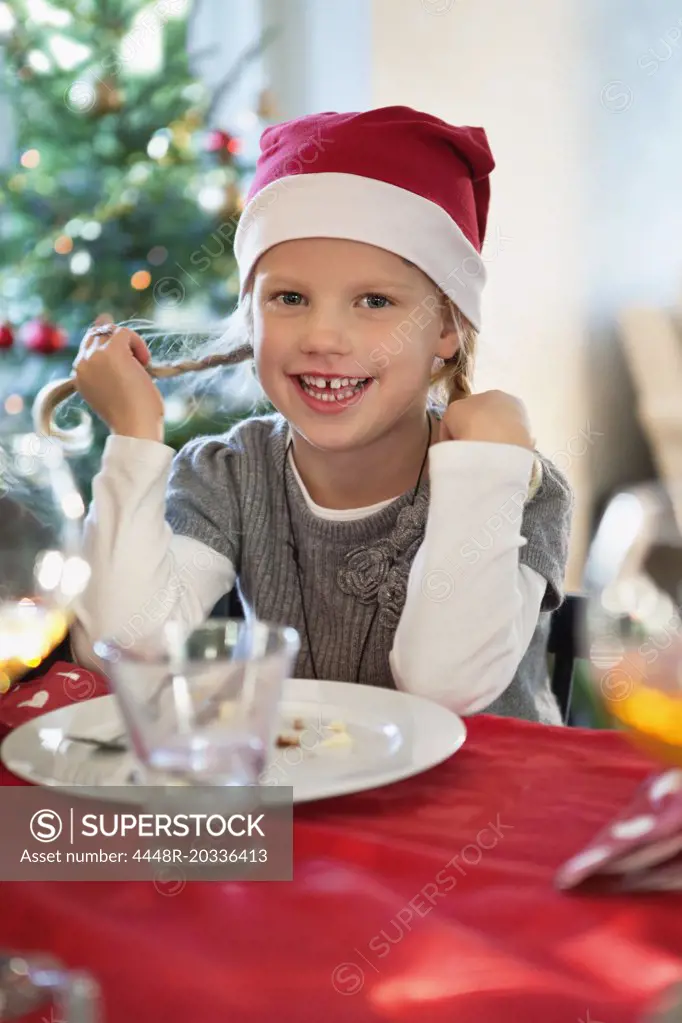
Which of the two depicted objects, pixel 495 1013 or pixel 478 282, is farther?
pixel 478 282

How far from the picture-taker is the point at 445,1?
301 cm

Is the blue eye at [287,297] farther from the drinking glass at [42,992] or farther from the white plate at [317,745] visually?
the drinking glass at [42,992]

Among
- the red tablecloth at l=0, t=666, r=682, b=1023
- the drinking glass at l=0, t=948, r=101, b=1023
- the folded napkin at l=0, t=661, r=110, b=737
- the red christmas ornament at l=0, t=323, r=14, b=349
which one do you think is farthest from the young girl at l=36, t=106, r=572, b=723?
the red christmas ornament at l=0, t=323, r=14, b=349

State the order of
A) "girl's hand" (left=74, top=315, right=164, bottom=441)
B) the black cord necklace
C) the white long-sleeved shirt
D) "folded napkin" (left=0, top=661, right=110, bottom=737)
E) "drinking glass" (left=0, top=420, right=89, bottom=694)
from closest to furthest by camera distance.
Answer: "drinking glass" (left=0, top=420, right=89, bottom=694), "folded napkin" (left=0, top=661, right=110, bottom=737), the white long-sleeved shirt, "girl's hand" (left=74, top=315, right=164, bottom=441), the black cord necklace

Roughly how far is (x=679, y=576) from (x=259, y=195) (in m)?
0.89

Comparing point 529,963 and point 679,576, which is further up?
point 679,576

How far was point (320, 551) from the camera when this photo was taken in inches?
52.9

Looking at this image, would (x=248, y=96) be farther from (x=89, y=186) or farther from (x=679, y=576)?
(x=679, y=576)

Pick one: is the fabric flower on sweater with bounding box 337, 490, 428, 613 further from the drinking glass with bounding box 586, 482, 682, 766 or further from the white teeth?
the drinking glass with bounding box 586, 482, 682, 766

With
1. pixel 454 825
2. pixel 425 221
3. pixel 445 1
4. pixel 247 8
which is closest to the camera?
pixel 454 825

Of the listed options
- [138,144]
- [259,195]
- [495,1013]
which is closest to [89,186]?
[138,144]

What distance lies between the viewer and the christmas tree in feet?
8.82

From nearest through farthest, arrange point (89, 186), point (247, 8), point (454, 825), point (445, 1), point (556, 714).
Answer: point (454, 825) < point (556, 714) < point (89, 186) < point (445, 1) < point (247, 8)

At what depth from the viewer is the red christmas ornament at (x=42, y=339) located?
2.64 meters
